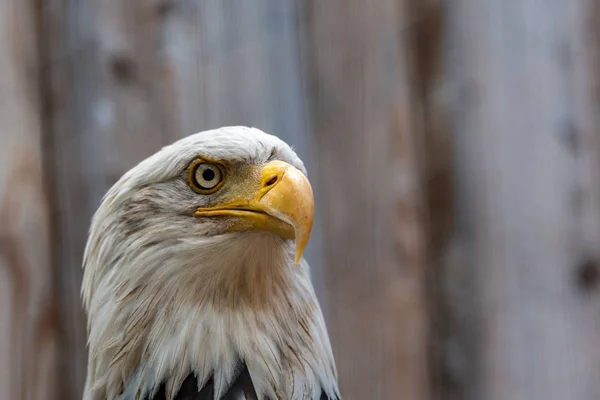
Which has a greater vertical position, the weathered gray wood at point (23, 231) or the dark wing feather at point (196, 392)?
the weathered gray wood at point (23, 231)

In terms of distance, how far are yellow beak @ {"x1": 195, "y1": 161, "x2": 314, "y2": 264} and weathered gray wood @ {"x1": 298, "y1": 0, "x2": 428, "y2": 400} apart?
0.52m

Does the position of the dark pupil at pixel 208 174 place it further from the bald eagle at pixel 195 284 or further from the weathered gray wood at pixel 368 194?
the weathered gray wood at pixel 368 194

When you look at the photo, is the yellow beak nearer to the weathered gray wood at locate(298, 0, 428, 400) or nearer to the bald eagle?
the bald eagle

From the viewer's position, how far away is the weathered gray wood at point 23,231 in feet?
4.94

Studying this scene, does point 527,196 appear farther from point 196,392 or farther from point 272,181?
point 196,392

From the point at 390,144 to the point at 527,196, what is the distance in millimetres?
315

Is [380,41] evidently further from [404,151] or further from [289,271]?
[289,271]

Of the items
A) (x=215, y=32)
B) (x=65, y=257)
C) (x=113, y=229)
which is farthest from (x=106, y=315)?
(x=215, y=32)

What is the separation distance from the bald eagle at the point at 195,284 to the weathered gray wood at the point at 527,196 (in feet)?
1.86

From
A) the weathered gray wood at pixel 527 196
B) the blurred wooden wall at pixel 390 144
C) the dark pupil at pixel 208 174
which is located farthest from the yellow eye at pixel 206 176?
the weathered gray wood at pixel 527 196

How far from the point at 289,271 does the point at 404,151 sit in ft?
1.72

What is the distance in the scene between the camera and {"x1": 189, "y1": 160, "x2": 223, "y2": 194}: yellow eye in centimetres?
117

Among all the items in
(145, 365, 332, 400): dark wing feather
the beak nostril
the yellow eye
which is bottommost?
(145, 365, 332, 400): dark wing feather

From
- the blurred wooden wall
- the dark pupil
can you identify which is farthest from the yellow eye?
A: the blurred wooden wall
